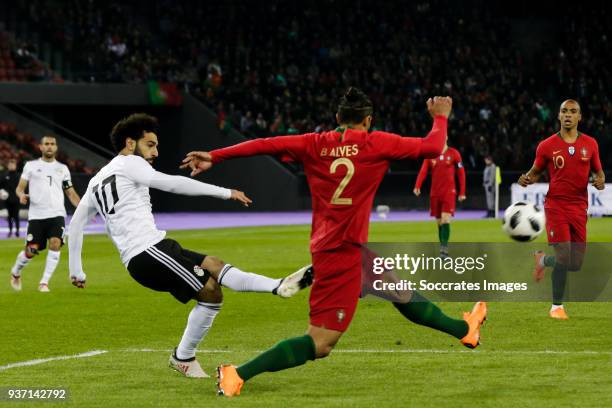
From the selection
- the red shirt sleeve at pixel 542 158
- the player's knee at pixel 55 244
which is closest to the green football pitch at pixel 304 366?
the player's knee at pixel 55 244

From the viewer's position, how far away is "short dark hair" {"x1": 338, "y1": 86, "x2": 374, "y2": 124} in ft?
24.7

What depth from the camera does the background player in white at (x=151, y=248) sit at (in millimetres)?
8344

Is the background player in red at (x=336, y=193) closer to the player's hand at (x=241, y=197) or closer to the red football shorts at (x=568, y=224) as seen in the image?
the player's hand at (x=241, y=197)

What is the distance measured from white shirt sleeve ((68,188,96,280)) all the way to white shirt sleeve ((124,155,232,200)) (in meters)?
0.54

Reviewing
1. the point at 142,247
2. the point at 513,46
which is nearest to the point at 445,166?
the point at 142,247

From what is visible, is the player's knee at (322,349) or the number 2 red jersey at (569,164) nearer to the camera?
the player's knee at (322,349)

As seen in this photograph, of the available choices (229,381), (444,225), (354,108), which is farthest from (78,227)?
(444,225)

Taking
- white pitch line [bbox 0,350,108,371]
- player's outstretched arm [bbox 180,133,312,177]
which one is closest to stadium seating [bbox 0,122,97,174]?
white pitch line [bbox 0,350,108,371]

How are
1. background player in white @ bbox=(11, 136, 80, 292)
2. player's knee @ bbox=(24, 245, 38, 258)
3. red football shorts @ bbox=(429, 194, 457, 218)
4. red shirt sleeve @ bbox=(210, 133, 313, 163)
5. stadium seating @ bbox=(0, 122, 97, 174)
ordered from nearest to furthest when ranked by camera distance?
red shirt sleeve @ bbox=(210, 133, 313, 163) → player's knee @ bbox=(24, 245, 38, 258) → background player in white @ bbox=(11, 136, 80, 292) → red football shorts @ bbox=(429, 194, 457, 218) → stadium seating @ bbox=(0, 122, 97, 174)

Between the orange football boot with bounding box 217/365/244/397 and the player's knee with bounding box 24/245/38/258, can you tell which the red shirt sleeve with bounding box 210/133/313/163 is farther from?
the player's knee with bounding box 24/245/38/258

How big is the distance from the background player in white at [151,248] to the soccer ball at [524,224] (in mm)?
3911

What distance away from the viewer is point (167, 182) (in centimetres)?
823

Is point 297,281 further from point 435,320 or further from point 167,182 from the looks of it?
point 167,182

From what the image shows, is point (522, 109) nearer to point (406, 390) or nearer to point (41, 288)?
point (41, 288)
